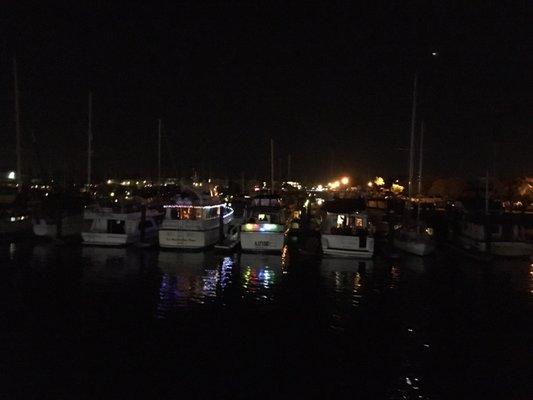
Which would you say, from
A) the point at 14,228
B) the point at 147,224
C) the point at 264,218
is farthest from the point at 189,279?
the point at 14,228

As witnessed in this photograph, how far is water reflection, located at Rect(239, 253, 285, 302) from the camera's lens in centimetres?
2534

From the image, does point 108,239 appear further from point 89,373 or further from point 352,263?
point 89,373

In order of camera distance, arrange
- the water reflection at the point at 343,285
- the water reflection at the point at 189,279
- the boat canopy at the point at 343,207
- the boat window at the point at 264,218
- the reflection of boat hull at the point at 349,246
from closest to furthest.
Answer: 1. the water reflection at the point at 343,285
2. the water reflection at the point at 189,279
3. the reflection of boat hull at the point at 349,246
4. the boat window at the point at 264,218
5. the boat canopy at the point at 343,207

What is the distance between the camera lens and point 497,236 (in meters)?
41.5

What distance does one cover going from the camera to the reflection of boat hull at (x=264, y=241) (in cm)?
3866

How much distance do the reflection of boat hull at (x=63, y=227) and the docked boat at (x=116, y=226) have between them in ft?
9.48

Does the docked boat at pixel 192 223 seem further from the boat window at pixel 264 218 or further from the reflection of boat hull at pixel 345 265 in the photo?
the reflection of boat hull at pixel 345 265


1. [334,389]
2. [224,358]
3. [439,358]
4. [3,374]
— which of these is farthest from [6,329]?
[439,358]

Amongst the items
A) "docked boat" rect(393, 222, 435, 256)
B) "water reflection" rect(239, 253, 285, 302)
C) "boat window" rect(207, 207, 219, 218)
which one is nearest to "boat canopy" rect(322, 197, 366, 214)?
"docked boat" rect(393, 222, 435, 256)

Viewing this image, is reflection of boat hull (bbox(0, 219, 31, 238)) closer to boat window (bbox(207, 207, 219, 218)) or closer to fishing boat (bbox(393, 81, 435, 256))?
boat window (bbox(207, 207, 219, 218))

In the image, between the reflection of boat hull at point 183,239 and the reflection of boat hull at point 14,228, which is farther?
the reflection of boat hull at point 14,228

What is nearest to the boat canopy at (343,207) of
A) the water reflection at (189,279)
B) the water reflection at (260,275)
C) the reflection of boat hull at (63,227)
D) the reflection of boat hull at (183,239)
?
the water reflection at (260,275)

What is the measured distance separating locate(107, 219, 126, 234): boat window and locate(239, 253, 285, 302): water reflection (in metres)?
9.71

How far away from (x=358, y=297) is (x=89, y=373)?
541 inches
